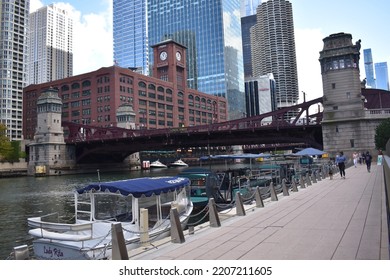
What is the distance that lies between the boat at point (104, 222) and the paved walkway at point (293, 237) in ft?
6.50

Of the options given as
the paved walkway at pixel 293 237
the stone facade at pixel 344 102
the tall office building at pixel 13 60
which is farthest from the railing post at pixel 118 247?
the tall office building at pixel 13 60

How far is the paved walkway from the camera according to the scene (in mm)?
8273

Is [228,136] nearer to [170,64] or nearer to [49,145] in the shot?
[49,145]

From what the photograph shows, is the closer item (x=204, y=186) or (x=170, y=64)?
(x=204, y=186)

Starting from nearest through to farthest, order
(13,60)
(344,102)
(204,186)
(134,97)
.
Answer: (204,186)
(344,102)
(134,97)
(13,60)

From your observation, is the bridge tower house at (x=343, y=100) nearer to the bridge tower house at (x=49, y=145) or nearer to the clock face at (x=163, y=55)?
the bridge tower house at (x=49, y=145)

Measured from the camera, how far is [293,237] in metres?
9.82

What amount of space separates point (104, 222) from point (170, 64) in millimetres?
153538

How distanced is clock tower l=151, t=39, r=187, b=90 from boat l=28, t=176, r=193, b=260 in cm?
14508

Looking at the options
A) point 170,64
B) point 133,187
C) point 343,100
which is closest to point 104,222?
point 133,187

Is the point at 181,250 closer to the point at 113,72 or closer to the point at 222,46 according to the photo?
the point at 113,72

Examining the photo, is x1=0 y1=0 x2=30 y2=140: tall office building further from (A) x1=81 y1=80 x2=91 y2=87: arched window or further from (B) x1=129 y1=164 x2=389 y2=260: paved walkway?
(B) x1=129 y1=164 x2=389 y2=260: paved walkway

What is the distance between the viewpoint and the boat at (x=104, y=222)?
11570 mm

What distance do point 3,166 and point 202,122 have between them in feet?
324
